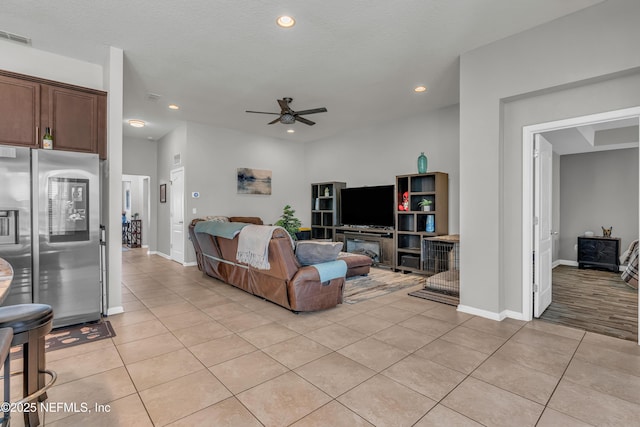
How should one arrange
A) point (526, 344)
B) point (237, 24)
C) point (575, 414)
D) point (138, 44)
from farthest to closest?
point (138, 44)
point (237, 24)
point (526, 344)
point (575, 414)

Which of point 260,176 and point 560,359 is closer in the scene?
point 560,359

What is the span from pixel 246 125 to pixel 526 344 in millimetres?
6061

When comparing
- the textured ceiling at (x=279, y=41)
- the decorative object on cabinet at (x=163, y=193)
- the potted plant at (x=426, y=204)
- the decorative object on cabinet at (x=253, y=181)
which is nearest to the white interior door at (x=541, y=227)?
the textured ceiling at (x=279, y=41)

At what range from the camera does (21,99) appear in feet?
10.4

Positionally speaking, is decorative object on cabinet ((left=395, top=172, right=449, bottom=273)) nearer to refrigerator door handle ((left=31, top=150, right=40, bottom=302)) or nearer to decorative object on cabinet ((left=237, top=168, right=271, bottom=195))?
decorative object on cabinet ((left=237, top=168, right=271, bottom=195))

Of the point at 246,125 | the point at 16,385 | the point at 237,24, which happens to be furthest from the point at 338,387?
the point at 246,125

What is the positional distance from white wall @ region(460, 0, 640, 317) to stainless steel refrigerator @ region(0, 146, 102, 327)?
401cm

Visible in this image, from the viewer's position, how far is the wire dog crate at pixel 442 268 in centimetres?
425

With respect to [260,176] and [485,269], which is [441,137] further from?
[260,176]

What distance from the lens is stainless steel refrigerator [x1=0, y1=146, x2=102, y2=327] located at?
2.88 meters

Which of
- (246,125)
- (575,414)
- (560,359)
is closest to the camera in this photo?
(575,414)

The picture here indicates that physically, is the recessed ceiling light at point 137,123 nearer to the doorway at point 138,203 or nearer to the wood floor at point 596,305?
the doorway at point 138,203

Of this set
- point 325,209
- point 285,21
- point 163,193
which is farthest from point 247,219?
point 285,21

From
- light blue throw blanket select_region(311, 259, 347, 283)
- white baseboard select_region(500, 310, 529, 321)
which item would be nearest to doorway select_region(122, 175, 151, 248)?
light blue throw blanket select_region(311, 259, 347, 283)
